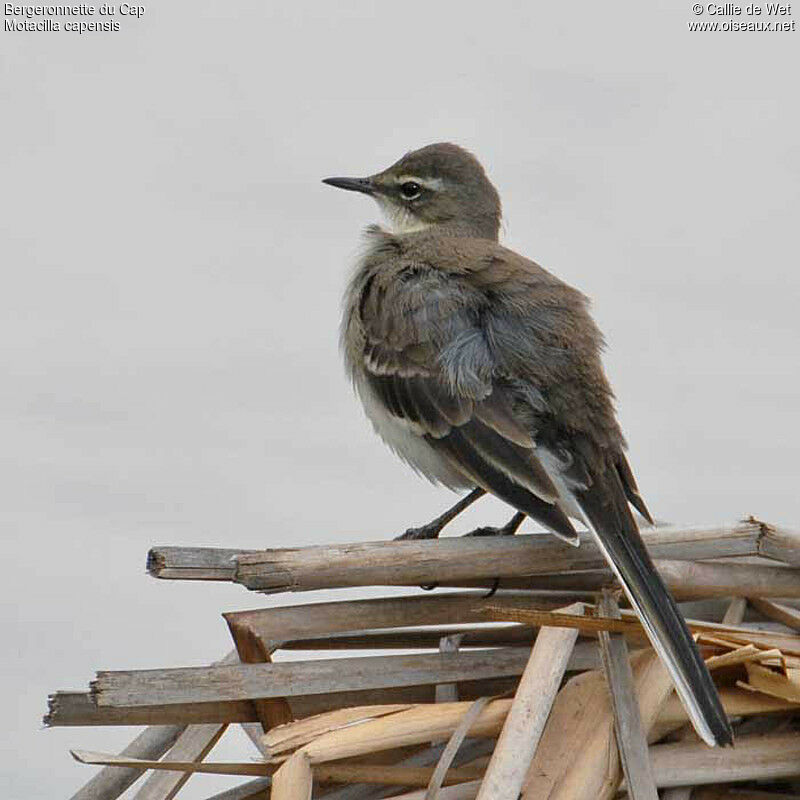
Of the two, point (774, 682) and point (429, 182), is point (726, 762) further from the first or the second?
point (429, 182)

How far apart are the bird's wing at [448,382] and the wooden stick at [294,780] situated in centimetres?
128

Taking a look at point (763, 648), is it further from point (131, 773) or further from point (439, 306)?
point (439, 306)

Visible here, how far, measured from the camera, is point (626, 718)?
10.9 ft

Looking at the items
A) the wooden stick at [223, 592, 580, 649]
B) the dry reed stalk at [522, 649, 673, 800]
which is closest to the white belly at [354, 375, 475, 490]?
the wooden stick at [223, 592, 580, 649]

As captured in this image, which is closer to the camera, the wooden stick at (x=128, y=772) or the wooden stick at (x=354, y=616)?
the wooden stick at (x=354, y=616)

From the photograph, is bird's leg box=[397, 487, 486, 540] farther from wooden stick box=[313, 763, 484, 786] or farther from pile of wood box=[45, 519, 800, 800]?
wooden stick box=[313, 763, 484, 786]

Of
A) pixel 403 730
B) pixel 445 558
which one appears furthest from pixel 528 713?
pixel 445 558

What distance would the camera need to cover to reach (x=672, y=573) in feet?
12.9

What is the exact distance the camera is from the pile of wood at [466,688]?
11.0 ft

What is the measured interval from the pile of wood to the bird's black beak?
10.6 feet

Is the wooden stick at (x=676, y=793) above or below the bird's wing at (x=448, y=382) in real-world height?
below

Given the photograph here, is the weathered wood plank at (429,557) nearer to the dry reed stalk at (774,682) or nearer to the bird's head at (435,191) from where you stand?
the dry reed stalk at (774,682)

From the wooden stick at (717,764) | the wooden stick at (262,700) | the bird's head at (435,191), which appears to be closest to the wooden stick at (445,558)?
the wooden stick at (262,700)

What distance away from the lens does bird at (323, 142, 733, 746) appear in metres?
4.74
